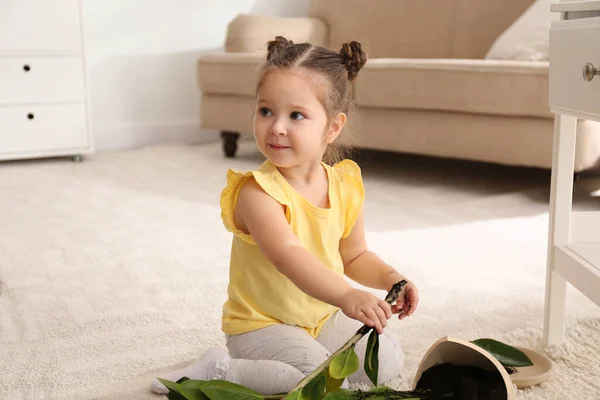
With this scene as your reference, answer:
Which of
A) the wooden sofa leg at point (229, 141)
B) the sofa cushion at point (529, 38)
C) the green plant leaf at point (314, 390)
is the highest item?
the sofa cushion at point (529, 38)

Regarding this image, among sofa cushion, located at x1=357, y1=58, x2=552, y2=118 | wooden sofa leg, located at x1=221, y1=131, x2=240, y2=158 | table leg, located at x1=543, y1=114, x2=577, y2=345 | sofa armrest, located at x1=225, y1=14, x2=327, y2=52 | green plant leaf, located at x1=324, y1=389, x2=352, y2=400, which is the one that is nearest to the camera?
green plant leaf, located at x1=324, y1=389, x2=352, y2=400

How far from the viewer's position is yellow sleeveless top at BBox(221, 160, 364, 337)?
959 millimetres

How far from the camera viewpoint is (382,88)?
2537mm

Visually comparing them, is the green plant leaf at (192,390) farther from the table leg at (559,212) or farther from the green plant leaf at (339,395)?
the table leg at (559,212)

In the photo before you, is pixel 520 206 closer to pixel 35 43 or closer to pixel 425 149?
pixel 425 149

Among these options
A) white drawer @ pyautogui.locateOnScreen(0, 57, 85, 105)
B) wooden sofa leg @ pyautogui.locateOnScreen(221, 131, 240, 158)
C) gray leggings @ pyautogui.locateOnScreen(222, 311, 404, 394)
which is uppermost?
white drawer @ pyautogui.locateOnScreen(0, 57, 85, 105)

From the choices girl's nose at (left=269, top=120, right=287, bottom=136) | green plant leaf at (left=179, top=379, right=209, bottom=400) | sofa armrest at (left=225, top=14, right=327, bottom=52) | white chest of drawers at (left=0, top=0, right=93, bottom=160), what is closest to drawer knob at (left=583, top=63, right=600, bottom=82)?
girl's nose at (left=269, top=120, right=287, bottom=136)

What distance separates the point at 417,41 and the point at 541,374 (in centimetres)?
236

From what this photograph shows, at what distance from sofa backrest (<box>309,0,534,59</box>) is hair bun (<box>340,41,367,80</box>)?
1.93 meters

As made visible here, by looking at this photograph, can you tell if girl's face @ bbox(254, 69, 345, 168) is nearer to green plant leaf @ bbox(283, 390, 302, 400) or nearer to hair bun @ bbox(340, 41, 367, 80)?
hair bun @ bbox(340, 41, 367, 80)

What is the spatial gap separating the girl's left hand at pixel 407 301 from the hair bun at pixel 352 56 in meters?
0.28

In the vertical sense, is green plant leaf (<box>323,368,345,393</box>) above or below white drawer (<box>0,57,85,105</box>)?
below

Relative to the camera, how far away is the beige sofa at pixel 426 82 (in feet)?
7.22

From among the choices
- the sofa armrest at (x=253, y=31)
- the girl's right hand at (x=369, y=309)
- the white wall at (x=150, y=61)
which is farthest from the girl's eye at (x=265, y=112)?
the white wall at (x=150, y=61)
